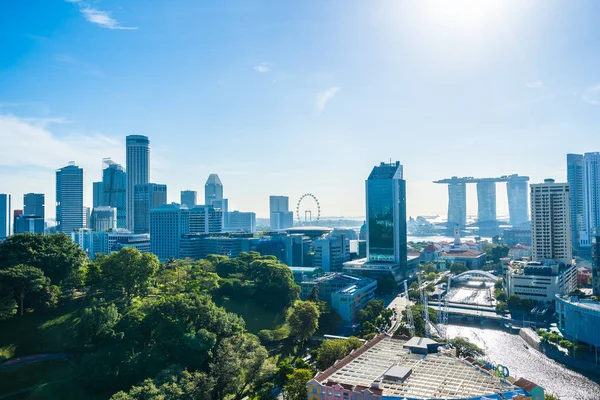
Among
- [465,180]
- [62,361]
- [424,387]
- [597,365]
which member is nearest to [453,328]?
[597,365]

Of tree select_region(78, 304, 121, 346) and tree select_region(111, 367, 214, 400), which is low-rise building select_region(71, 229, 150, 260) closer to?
tree select_region(78, 304, 121, 346)

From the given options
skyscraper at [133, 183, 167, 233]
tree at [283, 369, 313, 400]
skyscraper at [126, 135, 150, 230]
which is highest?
skyscraper at [126, 135, 150, 230]

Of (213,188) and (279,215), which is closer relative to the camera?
(213,188)

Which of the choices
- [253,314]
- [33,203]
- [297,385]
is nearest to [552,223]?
[253,314]

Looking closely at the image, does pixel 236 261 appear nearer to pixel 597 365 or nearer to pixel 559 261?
pixel 597 365

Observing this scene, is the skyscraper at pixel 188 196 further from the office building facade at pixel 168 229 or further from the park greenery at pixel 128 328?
the park greenery at pixel 128 328

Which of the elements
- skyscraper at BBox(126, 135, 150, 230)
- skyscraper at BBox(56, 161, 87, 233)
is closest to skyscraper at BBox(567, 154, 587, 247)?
skyscraper at BBox(126, 135, 150, 230)

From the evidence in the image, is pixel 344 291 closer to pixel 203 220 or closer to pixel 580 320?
pixel 580 320
